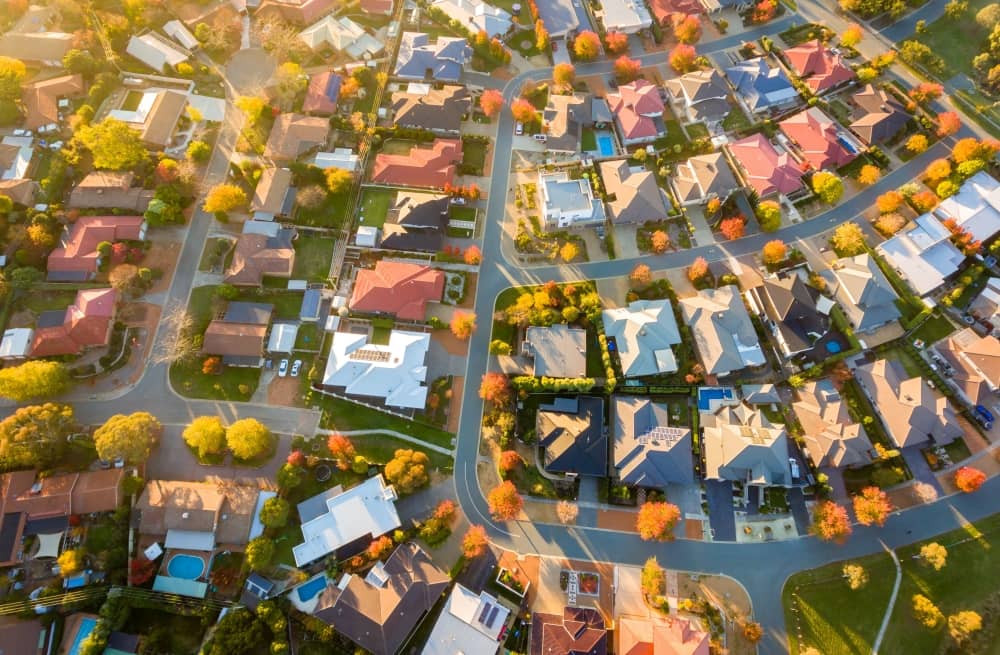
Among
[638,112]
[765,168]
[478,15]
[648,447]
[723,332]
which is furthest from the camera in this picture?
[478,15]

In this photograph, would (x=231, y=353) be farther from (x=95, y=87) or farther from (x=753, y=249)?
(x=753, y=249)

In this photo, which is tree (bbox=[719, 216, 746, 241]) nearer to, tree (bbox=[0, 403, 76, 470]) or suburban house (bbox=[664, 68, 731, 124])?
suburban house (bbox=[664, 68, 731, 124])

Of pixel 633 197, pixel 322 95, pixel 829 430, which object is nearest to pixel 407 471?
pixel 633 197

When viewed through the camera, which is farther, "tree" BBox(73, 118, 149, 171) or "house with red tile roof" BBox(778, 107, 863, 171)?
"house with red tile roof" BBox(778, 107, 863, 171)

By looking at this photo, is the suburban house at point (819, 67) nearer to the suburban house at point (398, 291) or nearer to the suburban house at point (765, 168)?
the suburban house at point (765, 168)

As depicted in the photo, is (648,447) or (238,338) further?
(238,338)

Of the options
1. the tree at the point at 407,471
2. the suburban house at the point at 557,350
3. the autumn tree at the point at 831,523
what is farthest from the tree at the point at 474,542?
the autumn tree at the point at 831,523

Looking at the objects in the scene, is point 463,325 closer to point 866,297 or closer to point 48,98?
point 866,297

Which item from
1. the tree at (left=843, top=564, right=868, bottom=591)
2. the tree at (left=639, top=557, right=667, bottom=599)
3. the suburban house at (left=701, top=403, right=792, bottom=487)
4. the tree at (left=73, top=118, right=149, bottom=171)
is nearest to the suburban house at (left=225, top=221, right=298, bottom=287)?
the tree at (left=73, top=118, right=149, bottom=171)

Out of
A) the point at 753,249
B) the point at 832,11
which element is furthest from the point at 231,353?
the point at 832,11
